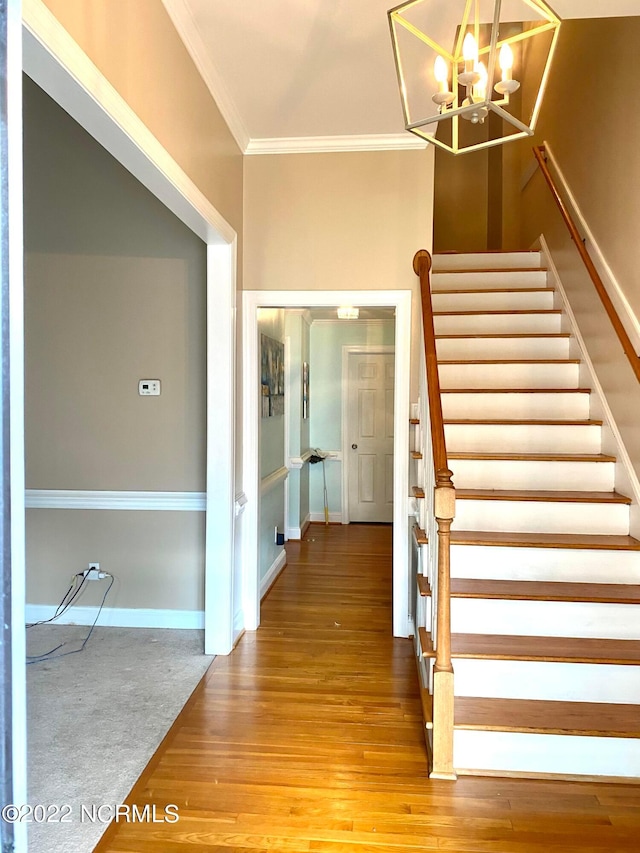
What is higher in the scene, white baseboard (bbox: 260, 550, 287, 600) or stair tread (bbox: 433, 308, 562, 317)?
stair tread (bbox: 433, 308, 562, 317)

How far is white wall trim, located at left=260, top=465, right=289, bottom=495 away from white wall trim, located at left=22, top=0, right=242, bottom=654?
85 centimetres

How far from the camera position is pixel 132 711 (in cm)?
252

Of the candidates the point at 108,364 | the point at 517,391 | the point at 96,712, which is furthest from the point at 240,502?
the point at 517,391

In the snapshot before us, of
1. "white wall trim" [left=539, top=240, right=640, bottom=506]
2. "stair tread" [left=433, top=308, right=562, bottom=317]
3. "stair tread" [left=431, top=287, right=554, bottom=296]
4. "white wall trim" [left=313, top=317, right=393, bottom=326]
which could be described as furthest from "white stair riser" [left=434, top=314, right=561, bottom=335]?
"white wall trim" [left=313, top=317, right=393, bottom=326]

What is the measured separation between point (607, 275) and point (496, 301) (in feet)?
3.00

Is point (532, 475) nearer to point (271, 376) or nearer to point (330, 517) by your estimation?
point (271, 376)

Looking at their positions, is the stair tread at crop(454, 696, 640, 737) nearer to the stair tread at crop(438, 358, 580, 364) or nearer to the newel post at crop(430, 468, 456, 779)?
the newel post at crop(430, 468, 456, 779)

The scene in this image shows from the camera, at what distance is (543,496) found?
2.69 meters

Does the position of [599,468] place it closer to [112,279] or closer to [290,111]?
[290,111]

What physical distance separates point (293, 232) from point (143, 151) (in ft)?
5.19

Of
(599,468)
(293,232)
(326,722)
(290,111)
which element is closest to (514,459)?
(599,468)

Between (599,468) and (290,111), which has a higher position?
(290,111)

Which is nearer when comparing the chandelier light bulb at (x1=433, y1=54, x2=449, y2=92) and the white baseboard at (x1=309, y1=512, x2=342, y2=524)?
the chandelier light bulb at (x1=433, y1=54, x2=449, y2=92)

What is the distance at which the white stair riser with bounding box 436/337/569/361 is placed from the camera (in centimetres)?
348
